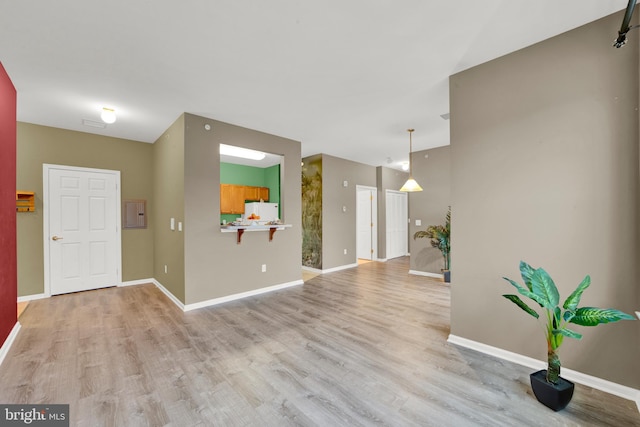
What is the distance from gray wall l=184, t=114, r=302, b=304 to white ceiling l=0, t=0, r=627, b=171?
0.44 meters

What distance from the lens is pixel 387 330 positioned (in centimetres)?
306

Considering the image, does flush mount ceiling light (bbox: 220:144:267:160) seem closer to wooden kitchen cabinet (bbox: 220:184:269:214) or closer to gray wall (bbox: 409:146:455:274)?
wooden kitchen cabinet (bbox: 220:184:269:214)

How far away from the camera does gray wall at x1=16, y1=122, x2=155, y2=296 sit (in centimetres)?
411

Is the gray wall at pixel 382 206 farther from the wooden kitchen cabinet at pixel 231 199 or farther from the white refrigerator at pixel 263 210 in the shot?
the wooden kitchen cabinet at pixel 231 199

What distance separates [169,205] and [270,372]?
10.6 feet

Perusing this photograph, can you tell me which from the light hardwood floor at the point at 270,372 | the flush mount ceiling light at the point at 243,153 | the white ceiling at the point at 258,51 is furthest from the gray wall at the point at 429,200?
the flush mount ceiling light at the point at 243,153

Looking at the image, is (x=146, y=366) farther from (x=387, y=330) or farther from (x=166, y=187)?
(x=166, y=187)

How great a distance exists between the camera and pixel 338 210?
21.4 feet

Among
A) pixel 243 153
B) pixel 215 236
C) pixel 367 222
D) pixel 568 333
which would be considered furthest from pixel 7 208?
pixel 367 222

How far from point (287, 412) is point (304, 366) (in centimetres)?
55

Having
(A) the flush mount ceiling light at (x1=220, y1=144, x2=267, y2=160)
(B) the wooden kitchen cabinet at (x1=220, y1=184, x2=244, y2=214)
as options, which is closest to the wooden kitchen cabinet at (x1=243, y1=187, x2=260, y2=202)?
(B) the wooden kitchen cabinet at (x1=220, y1=184, x2=244, y2=214)

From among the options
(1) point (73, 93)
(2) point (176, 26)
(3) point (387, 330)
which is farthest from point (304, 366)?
(1) point (73, 93)

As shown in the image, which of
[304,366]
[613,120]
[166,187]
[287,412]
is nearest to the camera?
[287,412]

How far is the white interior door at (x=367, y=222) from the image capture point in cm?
766
